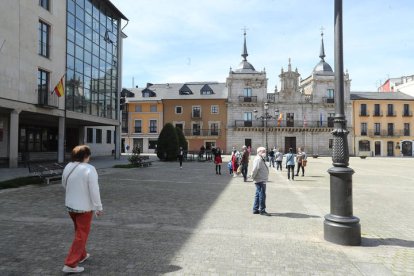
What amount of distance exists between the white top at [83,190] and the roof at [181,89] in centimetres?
5568

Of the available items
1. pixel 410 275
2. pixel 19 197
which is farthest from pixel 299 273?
pixel 19 197

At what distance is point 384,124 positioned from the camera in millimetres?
60188

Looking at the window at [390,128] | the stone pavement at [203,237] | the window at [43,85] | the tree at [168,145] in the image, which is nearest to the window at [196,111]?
the tree at [168,145]

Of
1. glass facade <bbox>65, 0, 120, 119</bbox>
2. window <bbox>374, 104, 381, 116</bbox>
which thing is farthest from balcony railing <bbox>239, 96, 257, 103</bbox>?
glass facade <bbox>65, 0, 120, 119</bbox>

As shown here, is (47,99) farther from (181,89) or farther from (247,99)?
(247,99)

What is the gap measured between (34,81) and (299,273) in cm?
2130

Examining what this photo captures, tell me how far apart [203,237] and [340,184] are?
2.60 metres

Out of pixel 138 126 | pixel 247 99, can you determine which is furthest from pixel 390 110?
pixel 138 126

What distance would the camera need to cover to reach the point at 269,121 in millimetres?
60344

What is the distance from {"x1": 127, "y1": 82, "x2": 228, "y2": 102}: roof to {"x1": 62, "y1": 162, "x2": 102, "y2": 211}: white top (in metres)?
55.7

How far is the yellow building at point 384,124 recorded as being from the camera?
5988 centimetres

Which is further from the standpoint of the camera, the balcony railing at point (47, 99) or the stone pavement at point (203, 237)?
the balcony railing at point (47, 99)

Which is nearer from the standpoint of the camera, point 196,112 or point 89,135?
point 89,135

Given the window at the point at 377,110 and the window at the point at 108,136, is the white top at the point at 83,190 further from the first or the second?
the window at the point at 377,110
